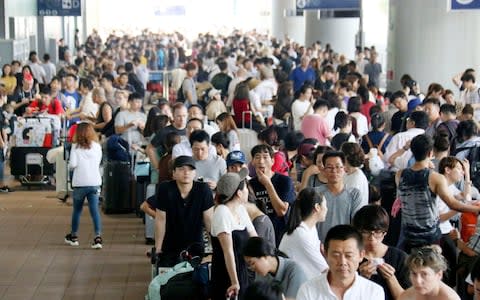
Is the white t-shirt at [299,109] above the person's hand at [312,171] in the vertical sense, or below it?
above

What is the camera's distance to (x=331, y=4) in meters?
33.8

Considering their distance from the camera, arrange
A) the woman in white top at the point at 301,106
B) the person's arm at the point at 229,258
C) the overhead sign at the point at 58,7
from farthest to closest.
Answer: the overhead sign at the point at 58,7, the woman in white top at the point at 301,106, the person's arm at the point at 229,258

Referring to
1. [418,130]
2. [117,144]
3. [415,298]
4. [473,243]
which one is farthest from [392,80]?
[415,298]

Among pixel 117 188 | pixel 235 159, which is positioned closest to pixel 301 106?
pixel 117 188

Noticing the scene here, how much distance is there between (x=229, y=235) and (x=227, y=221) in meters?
0.11

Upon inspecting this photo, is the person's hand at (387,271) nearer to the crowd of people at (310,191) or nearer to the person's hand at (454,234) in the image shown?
the crowd of people at (310,191)

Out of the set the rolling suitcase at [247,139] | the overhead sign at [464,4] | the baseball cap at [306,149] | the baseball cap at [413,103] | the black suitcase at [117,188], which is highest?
the overhead sign at [464,4]

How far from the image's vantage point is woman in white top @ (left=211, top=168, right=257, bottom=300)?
26.7 ft

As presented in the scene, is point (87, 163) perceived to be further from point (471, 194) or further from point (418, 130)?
point (471, 194)

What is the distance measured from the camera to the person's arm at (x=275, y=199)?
381 inches

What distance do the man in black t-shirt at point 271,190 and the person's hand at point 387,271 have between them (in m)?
2.88

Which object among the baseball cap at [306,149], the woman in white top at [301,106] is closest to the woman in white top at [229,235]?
the baseball cap at [306,149]

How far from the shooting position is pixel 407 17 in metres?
22.0

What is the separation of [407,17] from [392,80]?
61.2 inches
